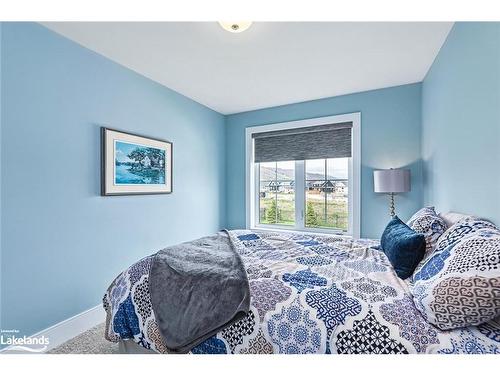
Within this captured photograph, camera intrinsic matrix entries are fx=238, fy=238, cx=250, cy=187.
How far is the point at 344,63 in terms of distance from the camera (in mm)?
2357

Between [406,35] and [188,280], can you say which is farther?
[406,35]

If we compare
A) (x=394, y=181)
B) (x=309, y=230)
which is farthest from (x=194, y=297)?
(x=309, y=230)

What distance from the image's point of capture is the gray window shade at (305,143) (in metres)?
3.27

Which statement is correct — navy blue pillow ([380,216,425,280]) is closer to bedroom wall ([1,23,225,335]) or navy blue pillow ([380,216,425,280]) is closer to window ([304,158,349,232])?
window ([304,158,349,232])

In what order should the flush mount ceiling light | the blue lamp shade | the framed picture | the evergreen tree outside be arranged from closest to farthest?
the flush mount ceiling light, the framed picture, the blue lamp shade, the evergreen tree outside

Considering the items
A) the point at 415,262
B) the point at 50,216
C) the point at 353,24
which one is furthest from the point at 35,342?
the point at 353,24

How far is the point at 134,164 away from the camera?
2533 mm

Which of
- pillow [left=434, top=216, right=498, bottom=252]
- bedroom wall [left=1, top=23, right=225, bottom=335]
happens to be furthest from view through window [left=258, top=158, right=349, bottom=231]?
pillow [left=434, top=216, right=498, bottom=252]

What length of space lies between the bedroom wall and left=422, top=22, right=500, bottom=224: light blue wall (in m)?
2.84

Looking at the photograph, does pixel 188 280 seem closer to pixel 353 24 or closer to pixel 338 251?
pixel 338 251

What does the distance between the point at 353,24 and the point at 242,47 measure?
90 cm

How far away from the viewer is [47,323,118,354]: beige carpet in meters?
1.80

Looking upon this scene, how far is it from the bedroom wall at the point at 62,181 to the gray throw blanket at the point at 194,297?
103 centimetres

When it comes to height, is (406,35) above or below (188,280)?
above
